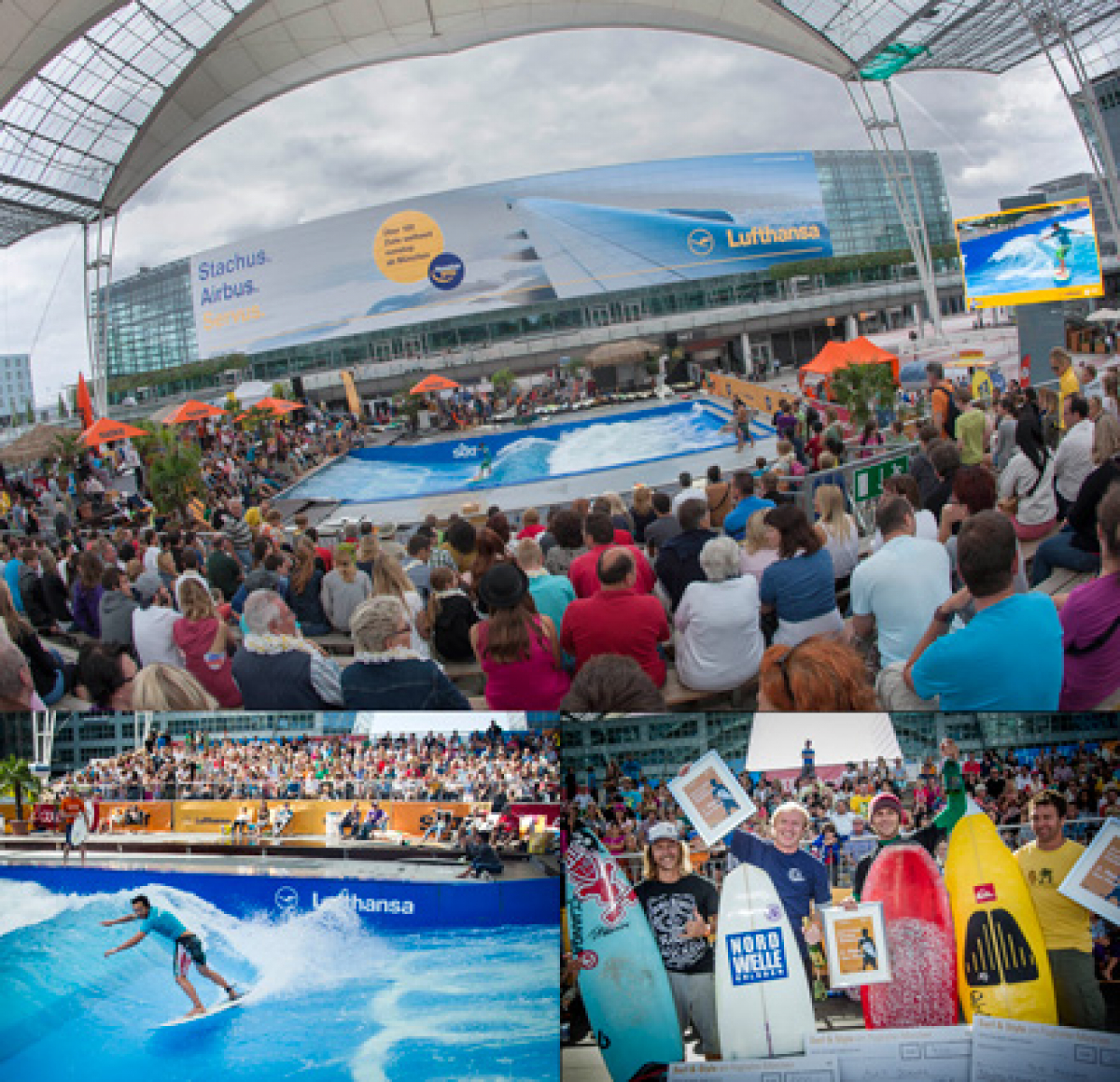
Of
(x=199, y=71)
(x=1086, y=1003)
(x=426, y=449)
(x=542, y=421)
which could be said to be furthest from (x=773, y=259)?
(x=1086, y=1003)

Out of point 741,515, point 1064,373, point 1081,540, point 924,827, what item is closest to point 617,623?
point 924,827

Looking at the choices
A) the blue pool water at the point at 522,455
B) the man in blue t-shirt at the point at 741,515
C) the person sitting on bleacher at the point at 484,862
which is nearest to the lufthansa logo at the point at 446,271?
the blue pool water at the point at 522,455

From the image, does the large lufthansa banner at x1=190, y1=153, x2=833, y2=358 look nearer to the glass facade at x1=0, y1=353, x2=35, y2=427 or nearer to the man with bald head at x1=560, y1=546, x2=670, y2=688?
the glass facade at x1=0, y1=353, x2=35, y2=427

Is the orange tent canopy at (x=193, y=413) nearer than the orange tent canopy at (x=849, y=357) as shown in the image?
No

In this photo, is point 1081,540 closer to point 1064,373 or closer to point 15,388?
point 1064,373

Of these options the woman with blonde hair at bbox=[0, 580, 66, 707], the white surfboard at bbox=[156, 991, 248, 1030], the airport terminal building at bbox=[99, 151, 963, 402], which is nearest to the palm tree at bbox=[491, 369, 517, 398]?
the airport terminal building at bbox=[99, 151, 963, 402]

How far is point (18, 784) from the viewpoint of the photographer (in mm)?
4434

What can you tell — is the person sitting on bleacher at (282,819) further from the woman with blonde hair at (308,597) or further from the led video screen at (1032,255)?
the led video screen at (1032,255)

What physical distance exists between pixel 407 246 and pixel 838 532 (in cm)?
1970

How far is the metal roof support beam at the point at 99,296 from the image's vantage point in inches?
627

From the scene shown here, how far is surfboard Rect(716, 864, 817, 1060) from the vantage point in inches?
142

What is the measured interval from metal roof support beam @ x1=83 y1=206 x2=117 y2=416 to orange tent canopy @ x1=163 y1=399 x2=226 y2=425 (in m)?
1.08

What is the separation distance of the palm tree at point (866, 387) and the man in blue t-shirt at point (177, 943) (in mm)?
9398

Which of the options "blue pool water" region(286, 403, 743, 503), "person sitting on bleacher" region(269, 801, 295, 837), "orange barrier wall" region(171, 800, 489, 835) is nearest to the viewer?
"orange barrier wall" region(171, 800, 489, 835)
